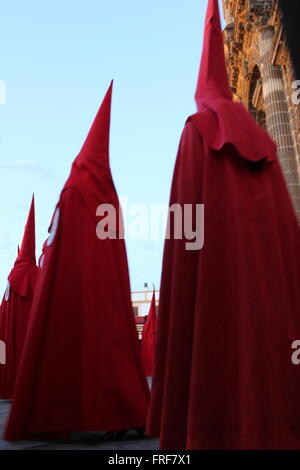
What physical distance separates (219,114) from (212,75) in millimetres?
323

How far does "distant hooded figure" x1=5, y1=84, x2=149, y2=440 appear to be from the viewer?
235 cm

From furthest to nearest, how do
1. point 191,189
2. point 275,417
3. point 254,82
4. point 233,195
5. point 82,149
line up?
point 254,82 → point 82,149 → point 191,189 → point 233,195 → point 275,417

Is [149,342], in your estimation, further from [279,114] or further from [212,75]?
[212,75]

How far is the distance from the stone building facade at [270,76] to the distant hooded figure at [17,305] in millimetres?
5653

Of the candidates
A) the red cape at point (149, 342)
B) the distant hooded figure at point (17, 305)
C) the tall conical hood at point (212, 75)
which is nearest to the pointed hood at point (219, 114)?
the tall conical hood at point (212, 75)

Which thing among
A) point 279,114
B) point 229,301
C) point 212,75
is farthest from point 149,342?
point 229,301

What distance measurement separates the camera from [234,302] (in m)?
1.55

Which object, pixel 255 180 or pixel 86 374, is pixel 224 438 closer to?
pixel 255 180

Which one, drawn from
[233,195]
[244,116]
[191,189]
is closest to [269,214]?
[233,195]

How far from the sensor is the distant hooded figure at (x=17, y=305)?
550cm

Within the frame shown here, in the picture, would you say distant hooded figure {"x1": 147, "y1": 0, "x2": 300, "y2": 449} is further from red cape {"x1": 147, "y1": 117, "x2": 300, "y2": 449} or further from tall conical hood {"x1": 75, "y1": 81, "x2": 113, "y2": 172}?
tall conical hood {"x1": 75, "y1": 81, "x2": 113, "y2": 172}

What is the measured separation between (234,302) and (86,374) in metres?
1.33

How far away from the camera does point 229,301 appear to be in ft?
5.12

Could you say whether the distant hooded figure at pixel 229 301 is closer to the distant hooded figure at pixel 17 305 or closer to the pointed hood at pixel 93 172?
the pointed hood at pixel 93 172
